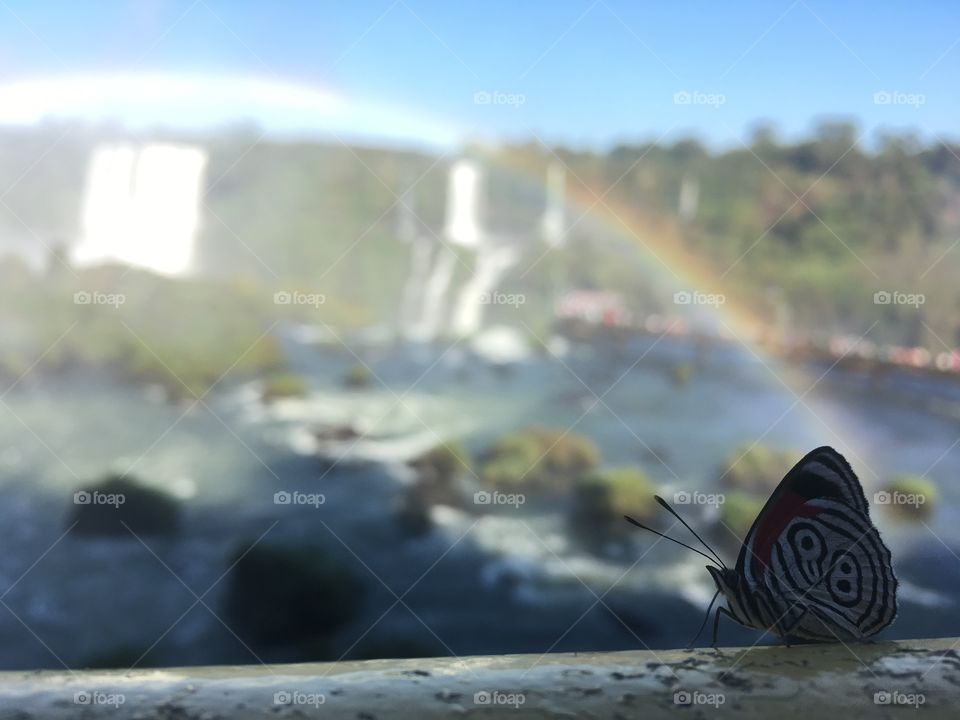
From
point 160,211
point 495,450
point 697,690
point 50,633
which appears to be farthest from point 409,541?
point 697,690

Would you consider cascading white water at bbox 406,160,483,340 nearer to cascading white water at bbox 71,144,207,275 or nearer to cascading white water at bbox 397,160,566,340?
cascading white water at bbox 397,160,566,340

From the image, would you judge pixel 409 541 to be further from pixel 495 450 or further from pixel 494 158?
pixel 494 158

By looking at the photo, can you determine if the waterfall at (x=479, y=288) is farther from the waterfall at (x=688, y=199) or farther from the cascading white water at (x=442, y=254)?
the waterfall at (x=688, y=199)

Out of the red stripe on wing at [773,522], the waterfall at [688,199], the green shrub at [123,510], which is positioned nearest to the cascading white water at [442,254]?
the waterfall at [688,199]

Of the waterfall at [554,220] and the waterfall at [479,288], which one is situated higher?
the waterfall at [554,220]

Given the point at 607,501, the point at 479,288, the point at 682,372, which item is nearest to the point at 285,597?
the point at 607,501
